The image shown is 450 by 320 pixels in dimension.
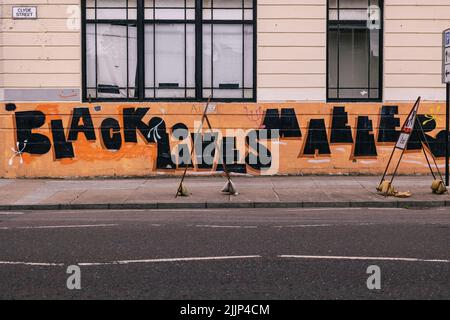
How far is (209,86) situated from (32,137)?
483 centimetres

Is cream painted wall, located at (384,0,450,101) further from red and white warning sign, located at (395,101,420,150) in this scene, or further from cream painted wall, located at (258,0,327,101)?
red and white warning sign, located at (395,101,420,150)

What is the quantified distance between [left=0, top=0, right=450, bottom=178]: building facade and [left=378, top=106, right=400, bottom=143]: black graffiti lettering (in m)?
0.03

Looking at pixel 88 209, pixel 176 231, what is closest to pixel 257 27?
pixel 88 209

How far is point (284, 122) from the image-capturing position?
17.9 metres

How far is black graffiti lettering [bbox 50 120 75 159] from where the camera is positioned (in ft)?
58.5

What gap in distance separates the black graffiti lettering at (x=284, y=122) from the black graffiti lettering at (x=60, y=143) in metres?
5.17

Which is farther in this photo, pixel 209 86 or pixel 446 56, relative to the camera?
pixel 209 86

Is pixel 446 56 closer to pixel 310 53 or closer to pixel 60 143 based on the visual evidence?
pixel 310 53

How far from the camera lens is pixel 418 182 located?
16.4 metres

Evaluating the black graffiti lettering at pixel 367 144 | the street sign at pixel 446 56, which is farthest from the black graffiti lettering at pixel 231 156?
the street sign at pixel 446 56

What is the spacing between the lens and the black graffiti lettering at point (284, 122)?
17.9 meters

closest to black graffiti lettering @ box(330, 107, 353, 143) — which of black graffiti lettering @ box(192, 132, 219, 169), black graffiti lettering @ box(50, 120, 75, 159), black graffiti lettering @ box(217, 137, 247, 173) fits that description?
black graffiti lettering @ box(217, 137, 247, 173)

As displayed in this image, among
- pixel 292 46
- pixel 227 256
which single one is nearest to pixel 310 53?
pixel 292 46
